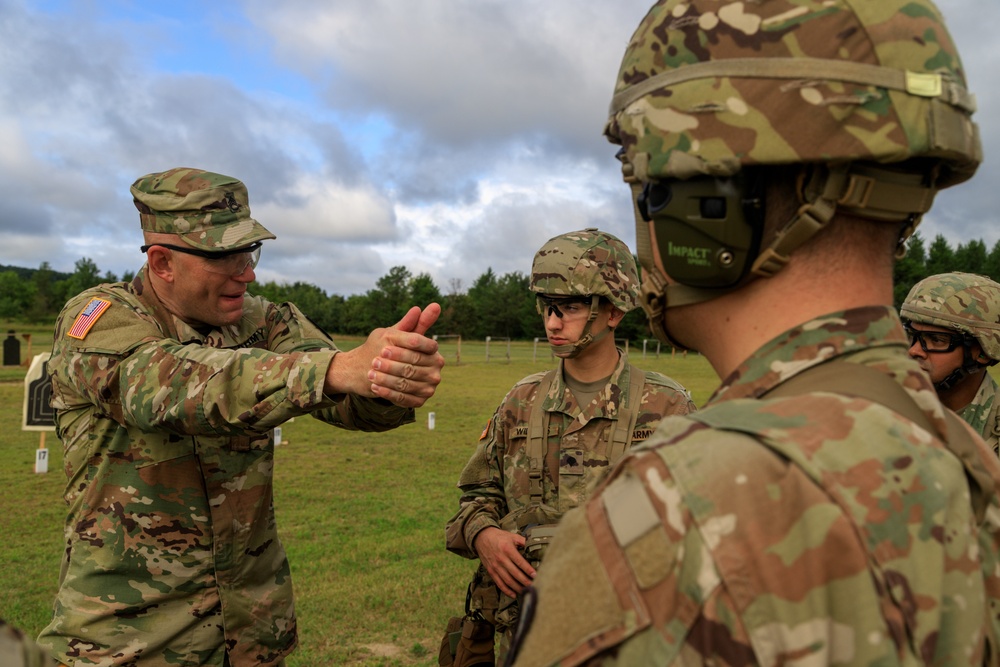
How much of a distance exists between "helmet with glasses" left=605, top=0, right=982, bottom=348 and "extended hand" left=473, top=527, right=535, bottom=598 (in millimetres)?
2273

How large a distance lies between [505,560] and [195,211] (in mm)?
2047

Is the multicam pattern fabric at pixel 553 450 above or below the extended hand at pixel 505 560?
above

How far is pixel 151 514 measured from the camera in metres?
3.10

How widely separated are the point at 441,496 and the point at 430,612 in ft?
15.1

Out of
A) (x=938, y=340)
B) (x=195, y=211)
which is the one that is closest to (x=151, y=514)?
(x=195, y=211)

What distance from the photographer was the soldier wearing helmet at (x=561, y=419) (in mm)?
3904

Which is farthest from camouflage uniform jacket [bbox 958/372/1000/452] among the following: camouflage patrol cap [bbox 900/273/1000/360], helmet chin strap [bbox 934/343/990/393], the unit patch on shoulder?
A: the unit patch on shoulder

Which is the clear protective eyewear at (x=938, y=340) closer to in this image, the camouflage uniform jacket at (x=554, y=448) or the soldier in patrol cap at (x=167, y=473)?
the camouflage uniform jacket at (x=554, y=448)

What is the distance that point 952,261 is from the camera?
72.8 m

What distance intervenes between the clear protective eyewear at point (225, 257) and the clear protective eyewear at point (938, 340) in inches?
160

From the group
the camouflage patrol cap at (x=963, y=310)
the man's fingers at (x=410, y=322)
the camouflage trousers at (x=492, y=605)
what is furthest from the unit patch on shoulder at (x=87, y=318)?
the camouflage patrol cap at (x=963, y=310)

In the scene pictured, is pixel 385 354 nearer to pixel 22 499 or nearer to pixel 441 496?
pixel 441 496

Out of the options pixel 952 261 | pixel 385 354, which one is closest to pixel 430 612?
pixel 385 354

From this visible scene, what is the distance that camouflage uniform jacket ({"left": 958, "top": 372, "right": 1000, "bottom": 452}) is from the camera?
5203 millimetres
